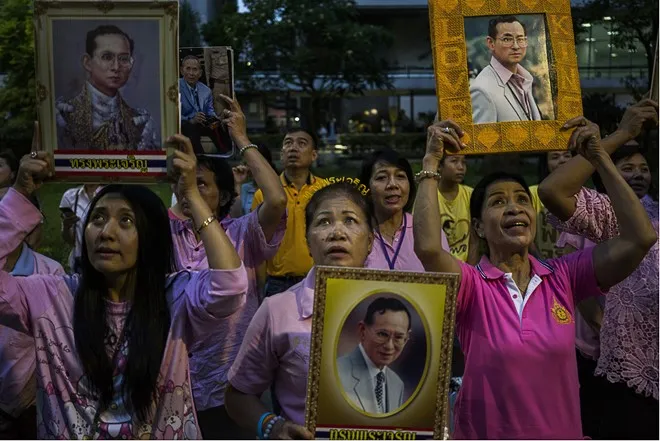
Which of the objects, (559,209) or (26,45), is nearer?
(559,209)

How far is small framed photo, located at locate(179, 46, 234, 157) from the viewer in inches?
149

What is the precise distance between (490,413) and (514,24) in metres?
1.36

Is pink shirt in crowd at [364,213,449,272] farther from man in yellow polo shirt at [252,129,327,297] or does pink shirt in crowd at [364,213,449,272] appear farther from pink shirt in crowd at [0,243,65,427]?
pink shirt in crowd at [0,243,65,427]

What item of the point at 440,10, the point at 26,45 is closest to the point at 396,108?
the point at 26,45

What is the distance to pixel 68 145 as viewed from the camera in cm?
310

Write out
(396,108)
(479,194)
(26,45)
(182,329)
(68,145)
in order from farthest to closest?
(396,108), (26,45), (479,194), (68,145), (182,329)

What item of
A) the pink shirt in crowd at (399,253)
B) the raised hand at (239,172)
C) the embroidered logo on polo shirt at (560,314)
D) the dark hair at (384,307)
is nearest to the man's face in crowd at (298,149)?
the raised hand at (239,172)

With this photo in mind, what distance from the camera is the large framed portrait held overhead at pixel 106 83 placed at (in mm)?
3068

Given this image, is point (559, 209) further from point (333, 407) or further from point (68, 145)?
point (68, 145)

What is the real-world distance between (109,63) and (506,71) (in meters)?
1.38

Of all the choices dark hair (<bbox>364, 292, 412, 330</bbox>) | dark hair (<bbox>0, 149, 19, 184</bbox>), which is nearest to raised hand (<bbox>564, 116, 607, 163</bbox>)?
dark hair (<bbox>364, 292, 412, 330</bbox>)

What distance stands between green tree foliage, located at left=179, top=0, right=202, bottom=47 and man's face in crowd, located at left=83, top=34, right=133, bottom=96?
17.1ft

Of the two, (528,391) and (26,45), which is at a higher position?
(26,45)

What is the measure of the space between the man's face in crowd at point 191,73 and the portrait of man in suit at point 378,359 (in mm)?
1717
